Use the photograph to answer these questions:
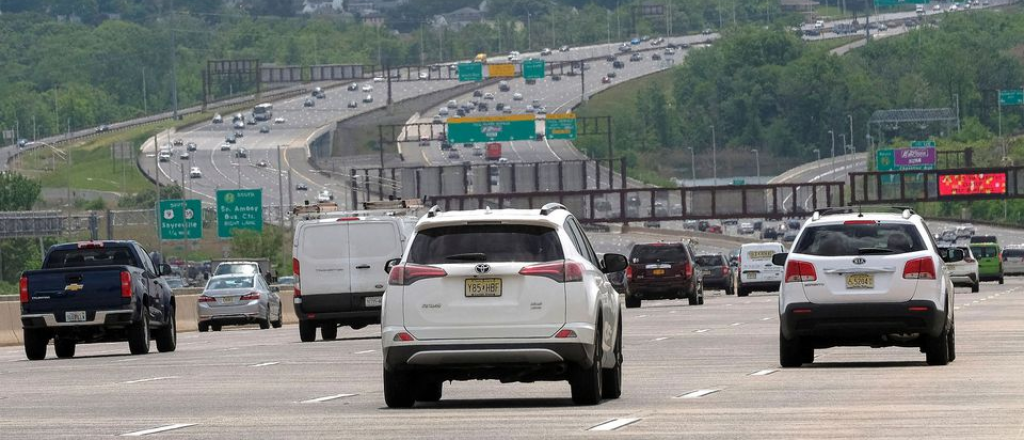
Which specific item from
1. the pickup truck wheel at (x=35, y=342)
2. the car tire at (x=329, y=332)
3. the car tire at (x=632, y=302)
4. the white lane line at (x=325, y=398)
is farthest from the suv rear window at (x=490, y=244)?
the car tire at (x=632, y=302)

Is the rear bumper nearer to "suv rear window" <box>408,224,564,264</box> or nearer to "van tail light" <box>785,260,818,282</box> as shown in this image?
"van tail light" <box>785,260,818,282</box>

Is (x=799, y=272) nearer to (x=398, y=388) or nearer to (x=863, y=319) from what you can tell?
(x=863, y=319)

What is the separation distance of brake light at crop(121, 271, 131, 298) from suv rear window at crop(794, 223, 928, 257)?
11.7m

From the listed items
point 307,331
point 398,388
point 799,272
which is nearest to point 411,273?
point 398,388

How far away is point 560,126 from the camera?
163250mm

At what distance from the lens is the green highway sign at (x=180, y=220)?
340 ft

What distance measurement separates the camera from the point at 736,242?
157m

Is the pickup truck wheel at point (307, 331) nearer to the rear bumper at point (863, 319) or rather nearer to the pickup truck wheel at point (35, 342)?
the pickup truck wheel at point (35, 342)

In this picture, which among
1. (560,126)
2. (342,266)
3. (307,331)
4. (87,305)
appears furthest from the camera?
(560,126)

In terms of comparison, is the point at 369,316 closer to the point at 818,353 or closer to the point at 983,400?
the point at 818,353

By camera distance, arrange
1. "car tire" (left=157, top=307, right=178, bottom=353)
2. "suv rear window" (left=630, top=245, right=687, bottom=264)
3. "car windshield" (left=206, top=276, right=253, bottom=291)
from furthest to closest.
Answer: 1. "suv rear window" (left=630, top=245, right=687, bottom=264)
2. "car windshield" (left=206, top=276, right=253, bottom=291)
3. "car tire" (left=157, top=307, right=178, bottom=353)

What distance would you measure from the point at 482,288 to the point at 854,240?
7714 mm

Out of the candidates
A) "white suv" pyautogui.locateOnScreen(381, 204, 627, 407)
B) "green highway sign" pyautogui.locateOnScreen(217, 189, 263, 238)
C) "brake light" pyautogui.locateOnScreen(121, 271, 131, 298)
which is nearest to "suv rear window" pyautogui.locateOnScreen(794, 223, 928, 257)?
"white suv" pyautogui.locateOnScreen(381, 204, 627, 407)

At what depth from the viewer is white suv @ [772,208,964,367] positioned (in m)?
25.2
